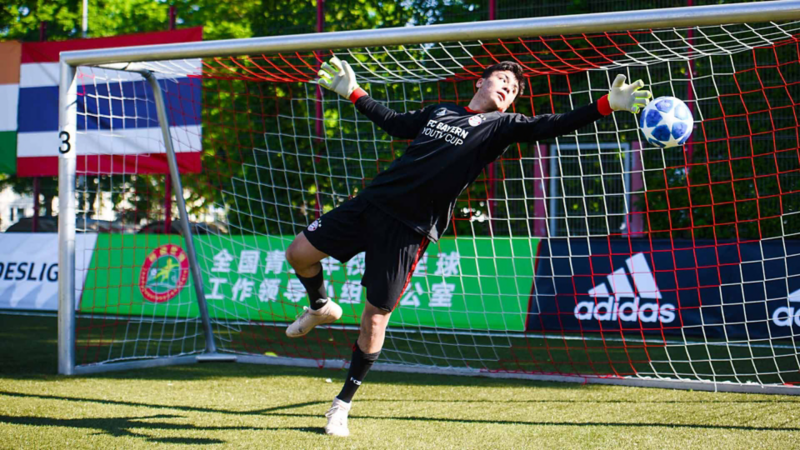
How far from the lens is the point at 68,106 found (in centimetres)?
530

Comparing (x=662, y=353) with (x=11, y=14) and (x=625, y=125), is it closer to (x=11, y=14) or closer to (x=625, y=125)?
(x=625, y=125)

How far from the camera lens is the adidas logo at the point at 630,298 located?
689 cm

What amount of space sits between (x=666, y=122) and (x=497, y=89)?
33.6 inches

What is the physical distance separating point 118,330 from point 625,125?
6356 millimetres

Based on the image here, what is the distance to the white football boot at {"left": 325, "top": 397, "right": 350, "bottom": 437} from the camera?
142 inches

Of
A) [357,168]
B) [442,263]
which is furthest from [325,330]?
[357,168]

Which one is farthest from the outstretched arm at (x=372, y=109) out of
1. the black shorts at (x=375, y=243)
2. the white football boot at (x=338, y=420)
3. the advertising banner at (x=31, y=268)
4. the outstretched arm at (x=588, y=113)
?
the advertising banner at (x=31, y=268)

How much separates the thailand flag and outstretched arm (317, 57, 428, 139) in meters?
2.85

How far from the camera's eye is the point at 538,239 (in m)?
7.43

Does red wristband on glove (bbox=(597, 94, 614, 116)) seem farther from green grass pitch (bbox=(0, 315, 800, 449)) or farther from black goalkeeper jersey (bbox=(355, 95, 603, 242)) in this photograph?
green grass pitch (bbox=(0, 315, 800, 449))

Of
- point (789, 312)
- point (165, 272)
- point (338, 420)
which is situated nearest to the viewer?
point (338, 420)

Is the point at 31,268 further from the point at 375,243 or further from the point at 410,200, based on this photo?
the point at 410,200

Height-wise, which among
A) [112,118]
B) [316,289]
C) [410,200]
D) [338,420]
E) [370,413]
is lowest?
[370,413]

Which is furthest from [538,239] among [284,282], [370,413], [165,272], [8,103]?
[8,103]
